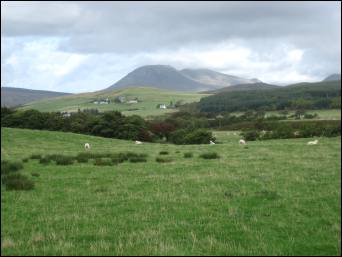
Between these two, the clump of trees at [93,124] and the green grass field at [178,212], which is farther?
the clump of trees at [93,124]

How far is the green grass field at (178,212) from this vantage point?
9219mm

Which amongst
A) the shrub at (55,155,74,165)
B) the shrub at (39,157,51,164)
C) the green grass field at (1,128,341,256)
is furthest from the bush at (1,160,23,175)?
the shrub at (39,157,51,164)

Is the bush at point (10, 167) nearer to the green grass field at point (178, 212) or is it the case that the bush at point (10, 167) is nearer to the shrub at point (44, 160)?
the green grass field at point (178, 212)

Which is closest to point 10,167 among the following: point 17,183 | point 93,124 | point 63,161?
point 63,161

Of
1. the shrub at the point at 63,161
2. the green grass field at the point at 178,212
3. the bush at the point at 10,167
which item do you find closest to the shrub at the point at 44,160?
the shrub at the point at 63,161

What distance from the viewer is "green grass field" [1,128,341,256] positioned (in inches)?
363

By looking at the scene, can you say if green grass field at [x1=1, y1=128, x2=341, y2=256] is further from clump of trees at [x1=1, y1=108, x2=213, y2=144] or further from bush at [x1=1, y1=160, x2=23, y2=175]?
clump of trees at [x1=1, y1=108, x2=213, y2=144]

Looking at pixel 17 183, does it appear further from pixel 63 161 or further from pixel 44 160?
pixel 44 160

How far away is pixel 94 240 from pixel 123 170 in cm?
1201

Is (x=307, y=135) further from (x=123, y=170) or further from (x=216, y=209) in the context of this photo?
(x=216, y=209)

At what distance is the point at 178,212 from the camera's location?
1223cm

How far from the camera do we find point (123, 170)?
21.6m

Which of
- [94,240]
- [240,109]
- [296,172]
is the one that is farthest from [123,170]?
[240,109]

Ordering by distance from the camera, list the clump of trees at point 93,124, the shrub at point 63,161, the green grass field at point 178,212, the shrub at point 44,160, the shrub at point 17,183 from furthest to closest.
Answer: the clump of trees at point 93,124
the shrub at point 44,160
the shrub at point 63,161
the shrub at point 17,183
the green grass field at point 178,212
